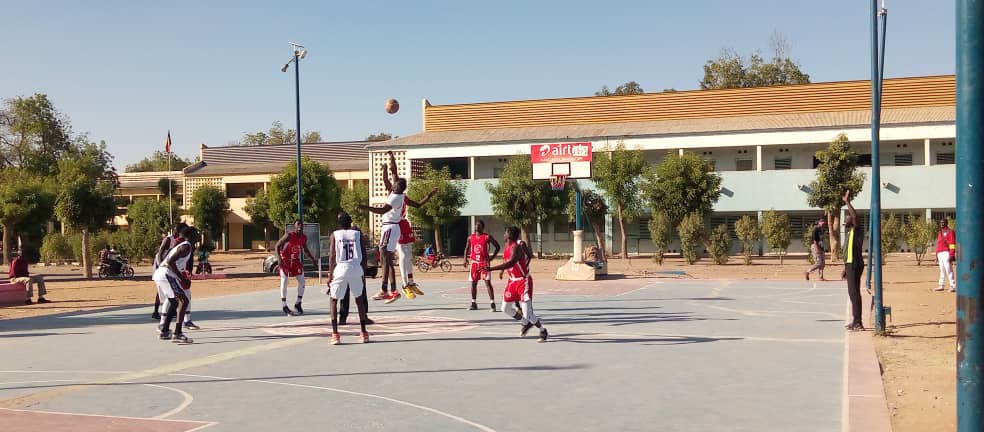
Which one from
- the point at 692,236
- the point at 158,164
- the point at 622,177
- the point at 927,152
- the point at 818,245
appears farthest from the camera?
the point at 158,164

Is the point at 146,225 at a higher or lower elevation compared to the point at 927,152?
lower

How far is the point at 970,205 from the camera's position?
380cm

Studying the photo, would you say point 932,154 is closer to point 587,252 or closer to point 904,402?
point 587,252

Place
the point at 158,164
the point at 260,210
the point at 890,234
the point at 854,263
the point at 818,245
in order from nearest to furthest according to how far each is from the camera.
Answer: the point at 854,263, the point at 818,245, the point at 890,234, the point at 260,210, the point at 158,164

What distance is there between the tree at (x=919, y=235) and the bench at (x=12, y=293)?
1335 inches

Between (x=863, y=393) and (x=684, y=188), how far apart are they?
1372 inches

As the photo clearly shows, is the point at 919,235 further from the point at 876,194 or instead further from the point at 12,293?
the point at 12,293

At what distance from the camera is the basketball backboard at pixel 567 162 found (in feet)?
109

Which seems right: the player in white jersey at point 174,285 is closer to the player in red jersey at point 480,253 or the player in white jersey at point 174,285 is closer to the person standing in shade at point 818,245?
the player in red jersey at point 480,253

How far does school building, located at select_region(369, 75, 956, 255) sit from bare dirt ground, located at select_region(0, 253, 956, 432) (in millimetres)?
4240

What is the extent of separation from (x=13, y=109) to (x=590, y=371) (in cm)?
8064

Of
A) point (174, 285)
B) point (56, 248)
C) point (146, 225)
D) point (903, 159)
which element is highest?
point (903, 159)

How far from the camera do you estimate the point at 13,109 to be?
251 feet

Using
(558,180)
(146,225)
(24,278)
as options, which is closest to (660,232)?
(558,180)
